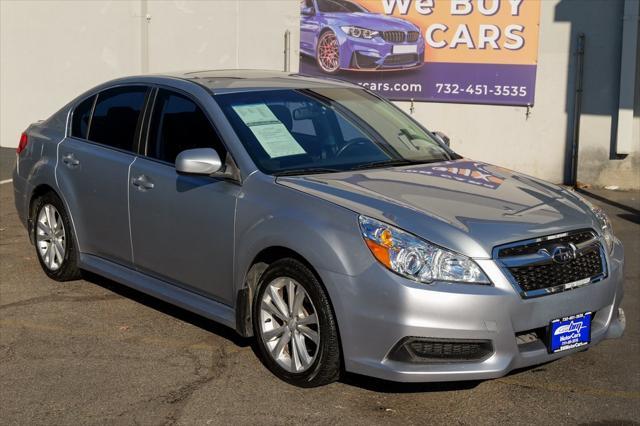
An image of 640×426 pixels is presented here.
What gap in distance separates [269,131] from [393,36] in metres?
7.56

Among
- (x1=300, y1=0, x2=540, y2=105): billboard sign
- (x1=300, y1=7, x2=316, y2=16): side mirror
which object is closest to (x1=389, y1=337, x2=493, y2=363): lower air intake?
(x1=300, y1=0, x2=540, y2=105): billboard sign

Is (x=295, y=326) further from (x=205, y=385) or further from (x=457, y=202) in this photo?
(x=457, y=202)

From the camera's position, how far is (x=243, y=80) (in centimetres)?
648

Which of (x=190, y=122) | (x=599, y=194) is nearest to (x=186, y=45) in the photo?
(x=599, y=194)

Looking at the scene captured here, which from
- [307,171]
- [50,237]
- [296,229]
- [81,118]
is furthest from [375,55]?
[296,229]

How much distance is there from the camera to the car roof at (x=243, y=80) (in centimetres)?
626

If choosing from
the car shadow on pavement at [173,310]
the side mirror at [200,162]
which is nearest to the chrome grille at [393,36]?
the car shadow on pavement at [173,310]

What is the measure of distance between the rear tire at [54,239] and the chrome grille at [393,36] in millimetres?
6807

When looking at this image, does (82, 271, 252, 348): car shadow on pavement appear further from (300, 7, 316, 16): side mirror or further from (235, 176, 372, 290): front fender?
(300, 7, 316, 16): side mirror

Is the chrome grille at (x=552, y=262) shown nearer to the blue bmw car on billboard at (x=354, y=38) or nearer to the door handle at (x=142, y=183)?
the door handle at (x=142, y=183)

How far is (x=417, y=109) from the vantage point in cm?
1311

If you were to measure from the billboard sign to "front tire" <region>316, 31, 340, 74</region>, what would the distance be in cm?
1

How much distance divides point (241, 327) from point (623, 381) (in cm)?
213

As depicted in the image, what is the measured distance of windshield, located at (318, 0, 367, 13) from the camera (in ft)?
43.1
